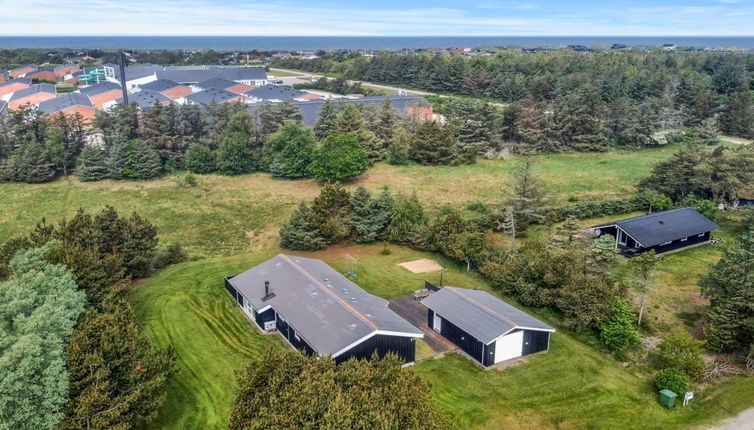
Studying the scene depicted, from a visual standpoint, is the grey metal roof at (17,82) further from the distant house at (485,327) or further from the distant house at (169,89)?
the distant house at (485,327)

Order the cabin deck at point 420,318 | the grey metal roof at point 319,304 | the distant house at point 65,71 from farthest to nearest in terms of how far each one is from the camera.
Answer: the distant house at point 65,71
the cabin deck at point 420,318
the grey metal roof at point 319,304

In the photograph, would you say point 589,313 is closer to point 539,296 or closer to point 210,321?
point 539,296

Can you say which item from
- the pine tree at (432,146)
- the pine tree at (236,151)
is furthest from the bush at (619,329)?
the pine tree at (236,151)

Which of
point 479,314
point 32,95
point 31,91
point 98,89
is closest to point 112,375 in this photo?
point 479,314

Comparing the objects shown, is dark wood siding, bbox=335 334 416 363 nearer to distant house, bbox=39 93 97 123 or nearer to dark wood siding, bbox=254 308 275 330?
dark wood siding, bbox=254 308 275 330

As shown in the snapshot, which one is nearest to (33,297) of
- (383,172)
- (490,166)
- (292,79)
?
(383,172)

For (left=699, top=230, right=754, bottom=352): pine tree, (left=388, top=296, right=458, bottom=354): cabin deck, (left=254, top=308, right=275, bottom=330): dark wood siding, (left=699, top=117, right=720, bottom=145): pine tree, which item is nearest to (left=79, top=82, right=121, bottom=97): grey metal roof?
(left=254, top=308, right=275, bottom=330): dark wood siding
